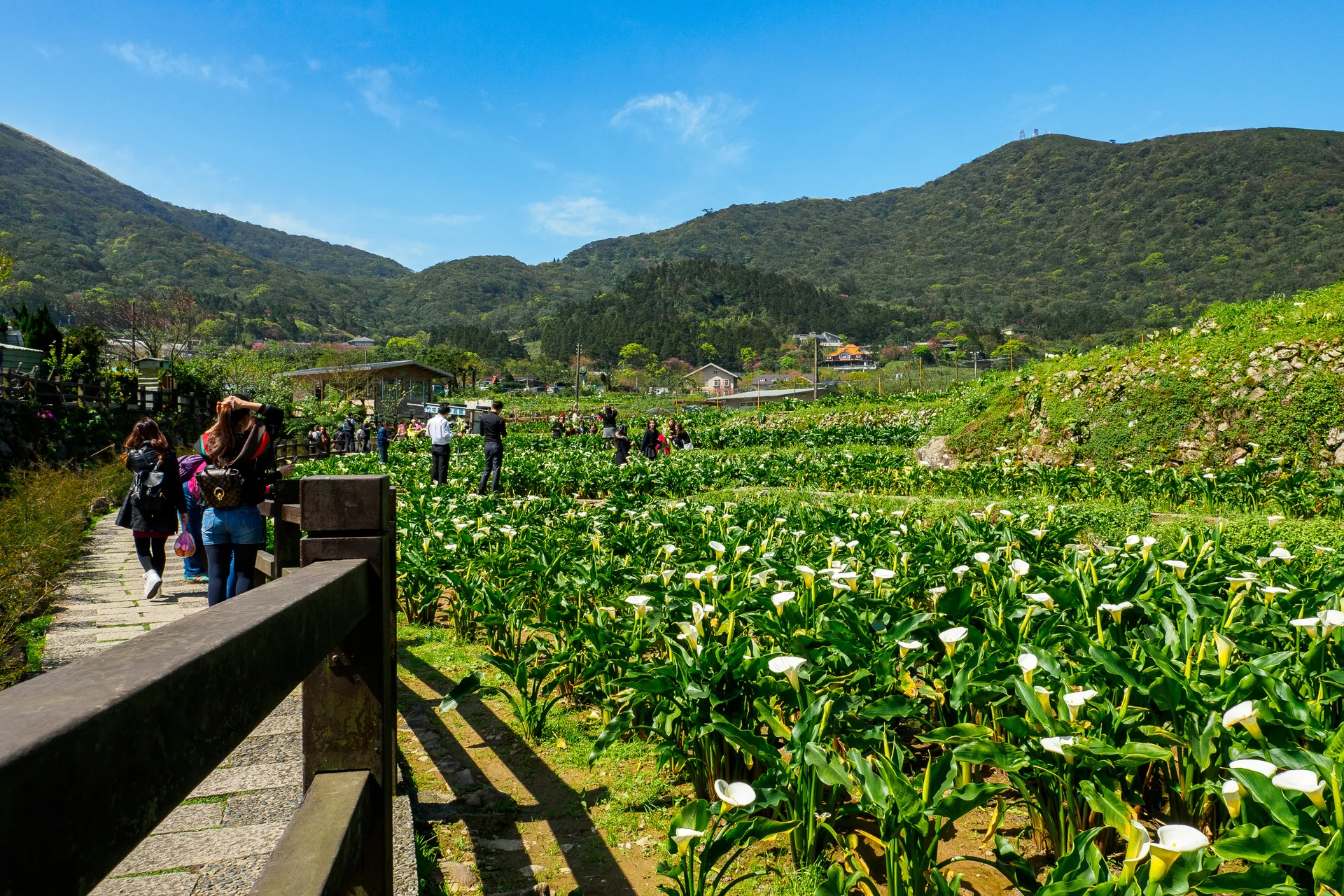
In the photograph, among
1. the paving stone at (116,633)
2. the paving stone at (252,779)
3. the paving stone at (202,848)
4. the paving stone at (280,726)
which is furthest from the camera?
the paving stone at (116,633)

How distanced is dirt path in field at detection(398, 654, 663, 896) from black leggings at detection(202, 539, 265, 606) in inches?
67.2

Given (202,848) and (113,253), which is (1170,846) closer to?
(202,848)

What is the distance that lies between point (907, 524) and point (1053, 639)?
133 inches

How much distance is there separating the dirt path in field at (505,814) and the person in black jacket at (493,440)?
8343 millimetres

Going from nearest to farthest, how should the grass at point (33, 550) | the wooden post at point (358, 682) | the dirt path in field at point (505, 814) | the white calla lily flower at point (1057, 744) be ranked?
1. the wooden post at point (358, 682)
2. the white calla lily flower at point (1057, 744)
3. the dirt path in field at point (505, 814)
4. the grass at point (33, 550)

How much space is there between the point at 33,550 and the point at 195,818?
5538 millimetres

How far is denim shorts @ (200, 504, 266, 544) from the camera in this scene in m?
4.70

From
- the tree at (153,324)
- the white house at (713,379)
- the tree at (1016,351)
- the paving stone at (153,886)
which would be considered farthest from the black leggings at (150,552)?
the white house at (713,379)

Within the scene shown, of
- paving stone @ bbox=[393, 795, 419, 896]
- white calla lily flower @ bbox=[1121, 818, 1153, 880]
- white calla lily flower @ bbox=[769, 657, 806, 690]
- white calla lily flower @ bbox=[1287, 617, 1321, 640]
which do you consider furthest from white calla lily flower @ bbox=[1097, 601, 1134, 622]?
paving stone @ bbox=[393, 795, 419, 896]

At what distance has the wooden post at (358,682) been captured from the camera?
5.41ft

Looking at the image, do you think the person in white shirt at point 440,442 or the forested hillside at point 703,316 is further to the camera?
the forested hillside at point 703,316

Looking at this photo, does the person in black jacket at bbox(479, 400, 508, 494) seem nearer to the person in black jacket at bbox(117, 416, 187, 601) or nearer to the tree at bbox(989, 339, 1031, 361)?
the person in black jacket at bbox(117, 416, 187, 601)

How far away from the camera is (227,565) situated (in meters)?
4.82

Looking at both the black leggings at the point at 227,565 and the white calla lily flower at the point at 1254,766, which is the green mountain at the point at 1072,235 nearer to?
the white calla lily flower at the point at 1254,766
